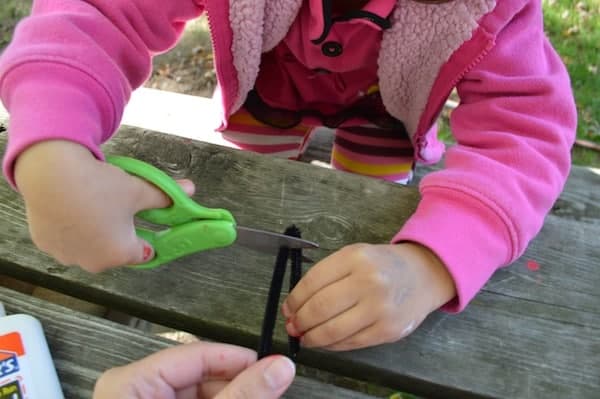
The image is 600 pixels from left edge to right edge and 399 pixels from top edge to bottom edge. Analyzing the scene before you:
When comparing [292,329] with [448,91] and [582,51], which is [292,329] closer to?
[448,91]

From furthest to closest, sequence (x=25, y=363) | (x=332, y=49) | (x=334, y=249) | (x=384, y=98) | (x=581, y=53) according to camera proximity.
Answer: (x=581, y=53)
(x=384, y=98)
(x=332, y=49)
(x=334, y=249)
(x=25, y=363)

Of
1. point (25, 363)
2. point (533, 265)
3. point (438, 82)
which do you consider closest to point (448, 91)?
point (438, 82)

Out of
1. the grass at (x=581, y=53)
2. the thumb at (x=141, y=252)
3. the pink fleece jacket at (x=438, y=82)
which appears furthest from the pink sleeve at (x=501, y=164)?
the grass at (x=581, y=53)

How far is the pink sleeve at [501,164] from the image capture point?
802 mm

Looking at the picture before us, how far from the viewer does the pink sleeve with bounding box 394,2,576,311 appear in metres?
0.80

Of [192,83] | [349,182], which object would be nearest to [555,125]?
[349,182]

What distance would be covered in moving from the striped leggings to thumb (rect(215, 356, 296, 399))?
816 mm

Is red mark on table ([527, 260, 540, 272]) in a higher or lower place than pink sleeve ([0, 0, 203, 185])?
lower

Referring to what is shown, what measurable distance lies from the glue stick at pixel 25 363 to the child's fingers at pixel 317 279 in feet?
1.08

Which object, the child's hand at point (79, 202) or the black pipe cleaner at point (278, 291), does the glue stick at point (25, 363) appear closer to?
the child's hand at point (79, 202)

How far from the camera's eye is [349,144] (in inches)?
56.3

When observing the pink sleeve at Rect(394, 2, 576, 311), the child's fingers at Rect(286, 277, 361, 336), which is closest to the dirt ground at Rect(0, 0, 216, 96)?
the pink sleeve at Rect(394, 2, 576, 311)

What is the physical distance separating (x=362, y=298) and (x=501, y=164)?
0.29 metres

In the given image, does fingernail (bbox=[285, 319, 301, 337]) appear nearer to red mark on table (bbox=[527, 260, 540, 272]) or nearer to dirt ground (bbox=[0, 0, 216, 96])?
red mark on table (bbox=[527, 260, 540, 272])
